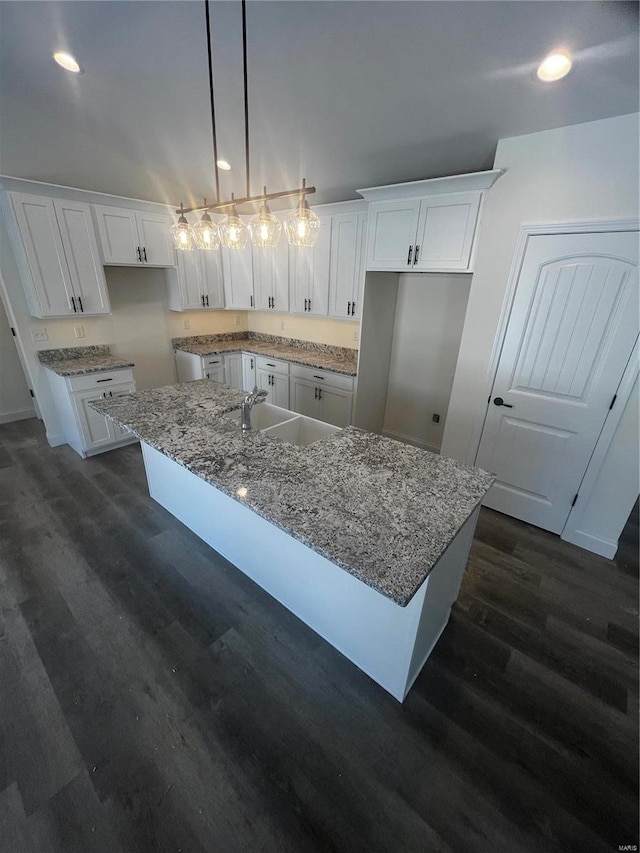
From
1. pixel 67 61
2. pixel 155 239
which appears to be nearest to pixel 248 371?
pixel 155 239

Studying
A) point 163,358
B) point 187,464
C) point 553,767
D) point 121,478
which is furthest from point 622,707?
point 163,358

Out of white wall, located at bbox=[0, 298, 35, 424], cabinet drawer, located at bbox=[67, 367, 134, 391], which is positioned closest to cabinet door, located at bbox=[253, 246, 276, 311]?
cabinet drawer, located at bbox=[67, 367, 134, 391]

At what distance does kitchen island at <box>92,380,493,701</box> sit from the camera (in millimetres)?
1189

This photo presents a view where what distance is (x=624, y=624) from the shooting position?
193 centimetres

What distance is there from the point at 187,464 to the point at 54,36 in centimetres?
Result: 178

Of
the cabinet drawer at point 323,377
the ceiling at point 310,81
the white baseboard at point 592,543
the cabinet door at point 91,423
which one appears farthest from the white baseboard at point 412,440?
the cabinet door at point 91,423

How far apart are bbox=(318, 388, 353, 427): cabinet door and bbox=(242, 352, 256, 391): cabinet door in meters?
1.22

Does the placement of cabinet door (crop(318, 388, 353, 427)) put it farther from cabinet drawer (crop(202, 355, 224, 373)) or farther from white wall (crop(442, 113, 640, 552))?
cabinet drawer (crop(202, 355, 224, 373))

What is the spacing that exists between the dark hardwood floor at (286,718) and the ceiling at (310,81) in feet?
8.53

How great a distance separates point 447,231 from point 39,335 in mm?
3924

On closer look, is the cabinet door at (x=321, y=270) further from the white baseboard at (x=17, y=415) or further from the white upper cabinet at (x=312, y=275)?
the white baseboard at (x=17, y=415)

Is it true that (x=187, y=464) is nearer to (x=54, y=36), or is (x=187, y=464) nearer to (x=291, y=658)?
(x=291, y=658)

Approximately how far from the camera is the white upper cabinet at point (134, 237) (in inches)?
132

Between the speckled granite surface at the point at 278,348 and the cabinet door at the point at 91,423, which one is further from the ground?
the speckled granite surface at the point at 278,348
